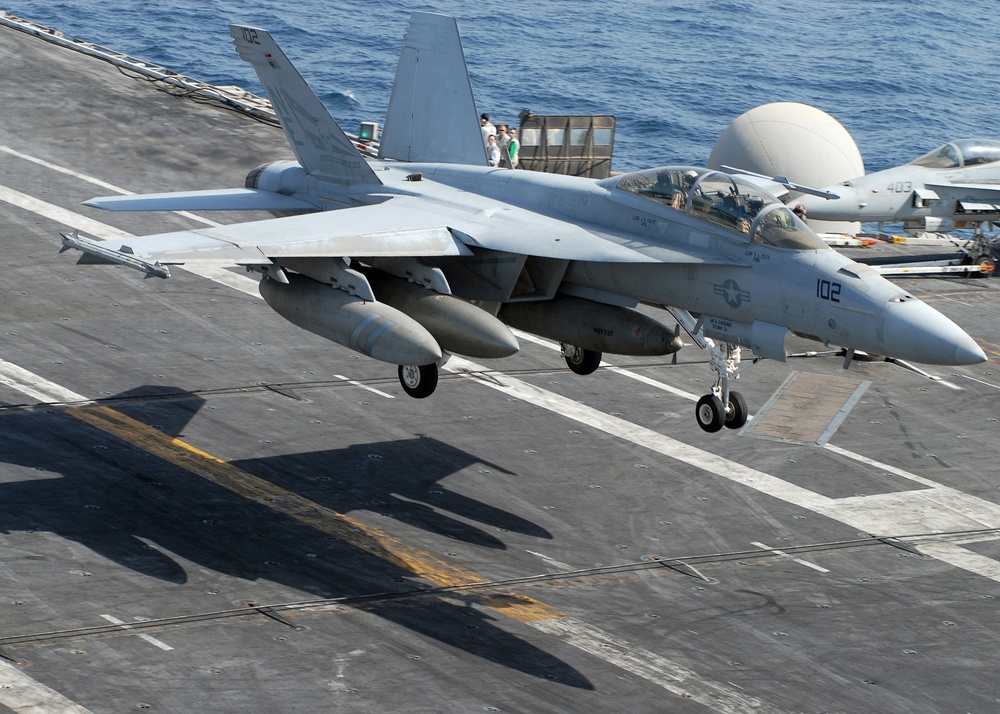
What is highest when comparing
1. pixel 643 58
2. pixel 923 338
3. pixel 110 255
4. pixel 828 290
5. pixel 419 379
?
pixel 643 58

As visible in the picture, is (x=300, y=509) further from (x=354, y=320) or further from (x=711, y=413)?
(x=711, y=413)

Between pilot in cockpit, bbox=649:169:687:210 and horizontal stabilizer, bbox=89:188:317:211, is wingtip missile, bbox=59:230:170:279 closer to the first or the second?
horizontal stabilizer, bbox=89:188:317:211

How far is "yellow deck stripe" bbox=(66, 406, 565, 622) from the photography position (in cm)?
1872

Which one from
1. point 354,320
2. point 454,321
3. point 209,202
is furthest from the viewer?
point 209,202

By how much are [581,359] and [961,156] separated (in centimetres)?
1985

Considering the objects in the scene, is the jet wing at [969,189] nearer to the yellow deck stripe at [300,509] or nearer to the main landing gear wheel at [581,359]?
the main landing gear wheel at [581,359]

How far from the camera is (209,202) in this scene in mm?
23297

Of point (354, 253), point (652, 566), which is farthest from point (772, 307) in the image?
point (354, 253)

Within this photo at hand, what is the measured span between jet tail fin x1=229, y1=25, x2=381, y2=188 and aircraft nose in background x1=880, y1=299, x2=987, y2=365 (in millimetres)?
9842

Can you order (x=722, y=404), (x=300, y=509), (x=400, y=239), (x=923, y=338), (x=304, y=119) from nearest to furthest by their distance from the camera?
(x=923, y=338) < (x=722, y=404) < (x=400, y=239) < (x=300, y=509) < (x=304, y=119)

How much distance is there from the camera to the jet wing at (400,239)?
760 inches

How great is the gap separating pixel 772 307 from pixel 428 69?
10.2m

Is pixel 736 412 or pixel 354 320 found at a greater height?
pixel 354 320

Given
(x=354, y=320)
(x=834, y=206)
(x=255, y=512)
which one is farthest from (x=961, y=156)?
(x=255, y=512)
